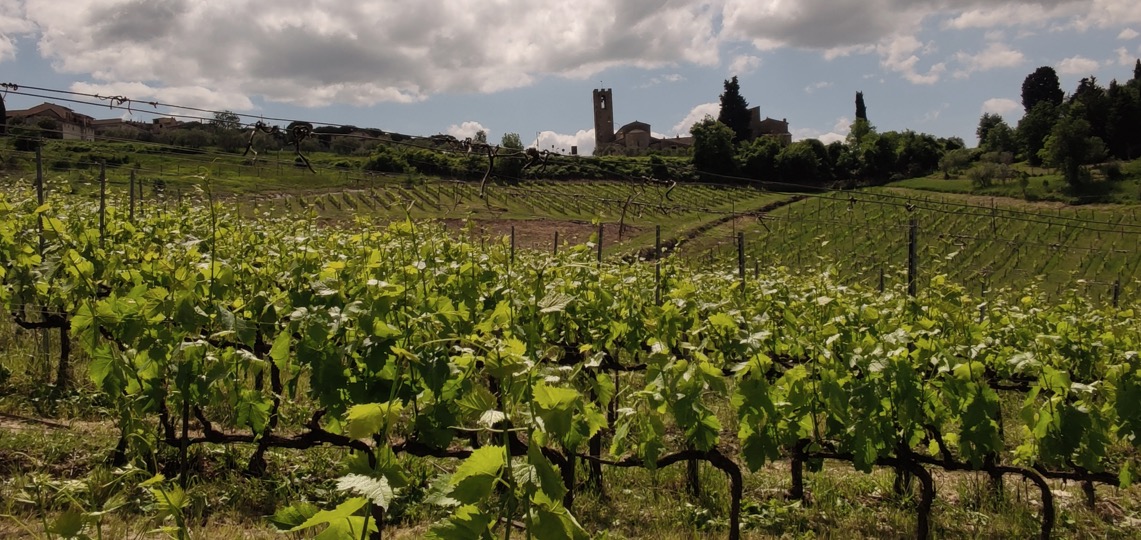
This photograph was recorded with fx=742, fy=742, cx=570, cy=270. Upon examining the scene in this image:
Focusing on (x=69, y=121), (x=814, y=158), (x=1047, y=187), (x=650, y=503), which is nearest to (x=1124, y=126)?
(x=1047, y=187)

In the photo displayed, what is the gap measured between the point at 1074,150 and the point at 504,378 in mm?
61901

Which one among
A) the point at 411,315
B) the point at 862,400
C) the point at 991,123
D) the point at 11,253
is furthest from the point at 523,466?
the point at 991,123

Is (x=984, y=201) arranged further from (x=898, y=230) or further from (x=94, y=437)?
(x=94, y=437)

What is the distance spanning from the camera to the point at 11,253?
475 cm

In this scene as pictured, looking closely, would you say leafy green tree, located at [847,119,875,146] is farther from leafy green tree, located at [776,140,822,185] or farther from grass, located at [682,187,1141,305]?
grass, located at [682,187,1141,305]

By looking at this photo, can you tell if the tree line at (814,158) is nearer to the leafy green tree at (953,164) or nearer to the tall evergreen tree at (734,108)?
the leafy green tree at (953,164)

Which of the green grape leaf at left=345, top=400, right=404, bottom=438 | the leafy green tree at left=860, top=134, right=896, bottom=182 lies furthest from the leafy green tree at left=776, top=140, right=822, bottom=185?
the green grape leaf at left=345, top=400, right=404, bottom=438

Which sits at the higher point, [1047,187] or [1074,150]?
[1074,150]

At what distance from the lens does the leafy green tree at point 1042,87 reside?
8288 cm

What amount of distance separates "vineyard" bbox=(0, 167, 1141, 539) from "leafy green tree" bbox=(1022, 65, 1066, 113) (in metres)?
93.7

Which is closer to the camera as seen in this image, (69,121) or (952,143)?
(69,121)

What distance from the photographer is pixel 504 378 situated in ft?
5.98

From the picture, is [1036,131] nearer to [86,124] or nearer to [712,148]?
[712,148]

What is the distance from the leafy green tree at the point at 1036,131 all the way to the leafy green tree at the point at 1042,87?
19.1m
